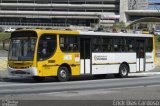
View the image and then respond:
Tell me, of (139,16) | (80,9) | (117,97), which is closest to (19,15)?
(80,9)

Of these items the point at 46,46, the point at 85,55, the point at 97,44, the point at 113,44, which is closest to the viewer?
the point at 46,46

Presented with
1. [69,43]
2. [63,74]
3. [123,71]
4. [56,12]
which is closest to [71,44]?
[69,43]

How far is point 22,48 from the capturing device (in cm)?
2569

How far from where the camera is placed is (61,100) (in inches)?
628

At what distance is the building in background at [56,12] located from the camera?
16638cm

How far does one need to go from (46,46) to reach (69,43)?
1.57 metres

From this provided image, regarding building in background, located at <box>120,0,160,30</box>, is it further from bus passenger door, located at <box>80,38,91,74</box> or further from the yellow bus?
bus passenger door, located at <box>80,38,91,74</box>

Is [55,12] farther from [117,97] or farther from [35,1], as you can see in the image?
[117,97]

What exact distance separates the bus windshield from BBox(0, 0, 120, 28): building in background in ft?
455

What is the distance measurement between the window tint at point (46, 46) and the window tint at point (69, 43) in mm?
581

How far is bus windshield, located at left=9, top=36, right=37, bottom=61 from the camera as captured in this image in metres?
25.4

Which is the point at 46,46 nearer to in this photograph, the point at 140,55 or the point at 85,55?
the point at 85,55

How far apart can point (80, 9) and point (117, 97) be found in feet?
500

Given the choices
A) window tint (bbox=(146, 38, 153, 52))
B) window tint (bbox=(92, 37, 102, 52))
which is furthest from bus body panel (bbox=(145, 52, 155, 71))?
window tint (bbox=(92, 37, 102, 52))
